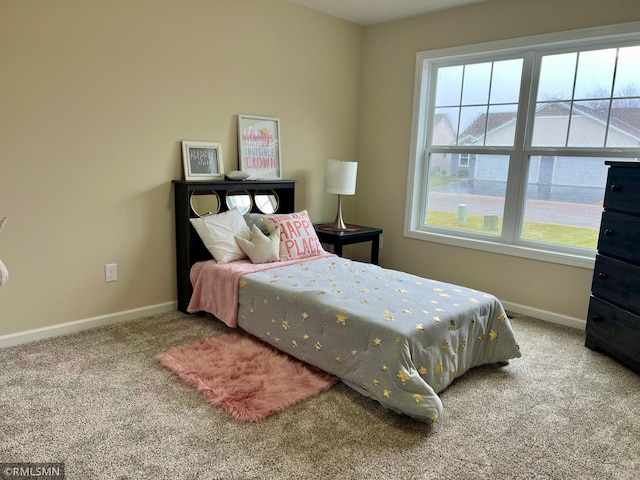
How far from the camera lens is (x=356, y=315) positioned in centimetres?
220

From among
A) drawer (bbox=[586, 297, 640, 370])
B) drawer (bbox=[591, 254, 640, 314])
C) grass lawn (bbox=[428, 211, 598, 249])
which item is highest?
grass lawn (bbox=[428, 211, 598, 249])

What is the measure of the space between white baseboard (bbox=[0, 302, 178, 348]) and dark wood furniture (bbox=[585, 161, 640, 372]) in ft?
9.52

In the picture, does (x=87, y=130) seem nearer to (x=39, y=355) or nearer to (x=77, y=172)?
(x=77, y=172)

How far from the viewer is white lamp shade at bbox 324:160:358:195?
12.7 feet

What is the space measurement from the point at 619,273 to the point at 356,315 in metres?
1.65

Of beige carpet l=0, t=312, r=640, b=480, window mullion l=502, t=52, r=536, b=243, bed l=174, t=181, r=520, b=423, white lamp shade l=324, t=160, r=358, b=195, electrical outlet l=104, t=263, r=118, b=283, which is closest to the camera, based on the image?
beige carpet l=0, t=312, r=640, b=480

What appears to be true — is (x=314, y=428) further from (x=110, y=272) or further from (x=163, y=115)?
(x=163, y=115)

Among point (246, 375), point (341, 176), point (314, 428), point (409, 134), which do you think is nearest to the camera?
point (314, 428)

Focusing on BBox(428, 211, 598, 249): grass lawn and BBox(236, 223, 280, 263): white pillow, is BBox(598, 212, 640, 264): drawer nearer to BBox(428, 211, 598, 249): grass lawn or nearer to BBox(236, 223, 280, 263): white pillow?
BBox(428, 211, 598, 249): grass lawn

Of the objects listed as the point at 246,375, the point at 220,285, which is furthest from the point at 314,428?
the point at 220,285

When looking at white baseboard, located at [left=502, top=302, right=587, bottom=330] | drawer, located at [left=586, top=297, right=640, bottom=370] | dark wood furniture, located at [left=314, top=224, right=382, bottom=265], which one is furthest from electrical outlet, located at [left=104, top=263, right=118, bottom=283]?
drawer, located at [left=586, top=297, right=640, bottom=370]

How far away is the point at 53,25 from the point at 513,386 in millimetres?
3268

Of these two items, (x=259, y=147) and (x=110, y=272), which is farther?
(x=259, y=147)

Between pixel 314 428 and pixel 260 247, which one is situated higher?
pixel 260 247
